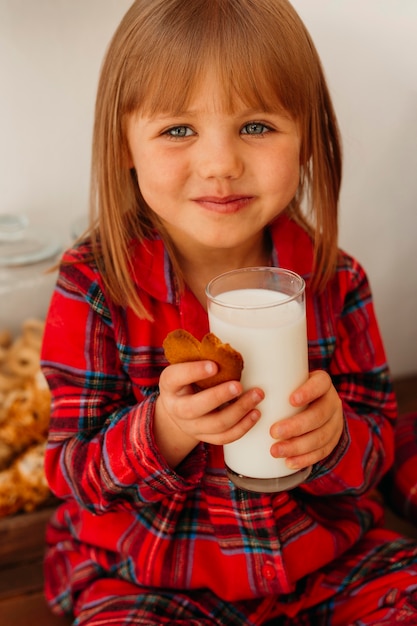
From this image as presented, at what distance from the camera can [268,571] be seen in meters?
1.06

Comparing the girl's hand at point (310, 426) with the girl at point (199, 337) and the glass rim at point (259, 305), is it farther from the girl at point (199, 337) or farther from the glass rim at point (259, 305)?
the glass rim at point (259, 305)

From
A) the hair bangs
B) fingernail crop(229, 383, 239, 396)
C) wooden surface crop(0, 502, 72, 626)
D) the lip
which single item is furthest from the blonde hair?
wooden surface crop(0, 502, 72, 626)

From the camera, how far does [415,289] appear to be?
1.81 meters

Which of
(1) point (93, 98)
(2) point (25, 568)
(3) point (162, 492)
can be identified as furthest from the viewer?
(1) point (93, 98)

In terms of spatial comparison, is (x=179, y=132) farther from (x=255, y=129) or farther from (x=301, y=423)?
(x=301, y=423)

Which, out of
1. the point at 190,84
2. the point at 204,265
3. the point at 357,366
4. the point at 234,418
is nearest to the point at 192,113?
the point at 190,84

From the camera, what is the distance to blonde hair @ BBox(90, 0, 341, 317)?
2.93ft

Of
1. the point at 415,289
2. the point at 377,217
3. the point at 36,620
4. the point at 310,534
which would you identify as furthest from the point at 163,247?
the point at 415,289

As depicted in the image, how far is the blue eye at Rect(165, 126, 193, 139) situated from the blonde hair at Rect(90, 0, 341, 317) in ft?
0.10

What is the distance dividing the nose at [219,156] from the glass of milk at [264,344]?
0.14 metres

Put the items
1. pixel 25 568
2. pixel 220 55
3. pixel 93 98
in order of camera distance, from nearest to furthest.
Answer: pixel 220 55 < pixel 25 568 < pixel 93 98

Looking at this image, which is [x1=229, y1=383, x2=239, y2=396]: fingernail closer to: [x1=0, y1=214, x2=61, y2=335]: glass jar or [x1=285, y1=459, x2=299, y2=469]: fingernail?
[x1=285, y1=459, x2=299, y2=469]: fingernail

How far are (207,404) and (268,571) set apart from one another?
1.28 ft

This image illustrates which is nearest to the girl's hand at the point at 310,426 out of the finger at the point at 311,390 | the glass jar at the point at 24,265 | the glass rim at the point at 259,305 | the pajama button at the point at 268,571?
the finger at the point at 311,390
